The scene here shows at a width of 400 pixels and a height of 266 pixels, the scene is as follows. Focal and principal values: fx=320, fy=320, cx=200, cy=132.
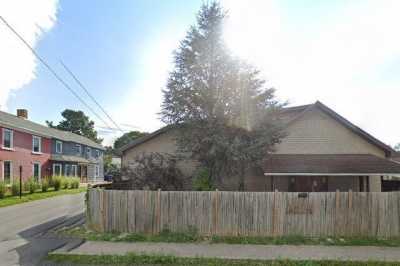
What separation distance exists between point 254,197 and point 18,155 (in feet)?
80.8

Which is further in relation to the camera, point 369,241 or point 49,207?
point 49,207

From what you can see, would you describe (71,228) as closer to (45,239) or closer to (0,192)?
(45,239)

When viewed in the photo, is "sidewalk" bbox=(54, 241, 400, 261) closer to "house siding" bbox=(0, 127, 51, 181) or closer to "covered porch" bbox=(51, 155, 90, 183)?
"house siding" bbox=(0, 127, 51, 181)

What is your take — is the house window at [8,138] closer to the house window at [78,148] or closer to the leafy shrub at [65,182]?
the leafy shrub at [65,182]

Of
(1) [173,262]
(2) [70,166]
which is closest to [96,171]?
(2) [70,166]

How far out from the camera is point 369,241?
9.68 m

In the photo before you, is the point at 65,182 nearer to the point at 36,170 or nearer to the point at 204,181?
the point at 36,170

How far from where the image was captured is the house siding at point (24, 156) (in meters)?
26.5

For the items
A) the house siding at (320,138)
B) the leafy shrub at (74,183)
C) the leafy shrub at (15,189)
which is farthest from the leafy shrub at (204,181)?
the leafy shrub at (74,183)

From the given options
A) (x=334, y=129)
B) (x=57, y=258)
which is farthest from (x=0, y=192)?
(x=334, y=129)

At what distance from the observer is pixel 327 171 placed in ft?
45.6

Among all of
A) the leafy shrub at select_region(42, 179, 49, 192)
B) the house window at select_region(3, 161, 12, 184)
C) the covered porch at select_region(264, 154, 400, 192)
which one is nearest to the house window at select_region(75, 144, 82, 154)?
the house window at select_region(3, 161, 12, 184)

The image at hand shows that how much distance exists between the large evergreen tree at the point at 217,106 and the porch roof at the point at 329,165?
1033 millimetres

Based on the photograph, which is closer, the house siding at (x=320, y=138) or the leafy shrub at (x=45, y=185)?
the house siding at (x=320, y=138)
